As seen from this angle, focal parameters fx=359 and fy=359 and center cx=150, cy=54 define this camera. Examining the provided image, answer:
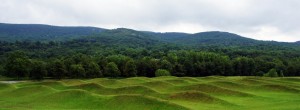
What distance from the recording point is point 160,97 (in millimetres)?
44938

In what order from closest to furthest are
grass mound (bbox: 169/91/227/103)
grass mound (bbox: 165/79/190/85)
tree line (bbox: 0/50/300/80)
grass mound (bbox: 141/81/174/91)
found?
1. grass mound (bbox: 169/91/227/103)
2. grass mound (bbox: 141/81/174/91)
3. grass mound (bbox: 165/79/190/85)
4. tree line (bbox: 0/50/300/80)

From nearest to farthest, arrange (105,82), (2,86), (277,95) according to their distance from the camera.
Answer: (277,95)
(2,86)
(105,82)

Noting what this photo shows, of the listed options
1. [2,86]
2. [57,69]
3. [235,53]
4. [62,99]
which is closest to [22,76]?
[57,69]

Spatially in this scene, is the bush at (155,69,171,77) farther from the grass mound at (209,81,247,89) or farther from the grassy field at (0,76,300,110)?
the grass mound at (209,81,247,89)

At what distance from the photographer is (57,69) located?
92.2 m

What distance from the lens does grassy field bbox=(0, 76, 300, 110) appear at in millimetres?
36344

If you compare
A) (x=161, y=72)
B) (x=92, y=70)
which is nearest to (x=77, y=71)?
(x=92, y=70)

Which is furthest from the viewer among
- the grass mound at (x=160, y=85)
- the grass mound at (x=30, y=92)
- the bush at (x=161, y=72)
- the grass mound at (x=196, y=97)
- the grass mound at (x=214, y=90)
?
the bush at (x=161, y=72)

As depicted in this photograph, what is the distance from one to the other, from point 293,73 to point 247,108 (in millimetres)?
75713

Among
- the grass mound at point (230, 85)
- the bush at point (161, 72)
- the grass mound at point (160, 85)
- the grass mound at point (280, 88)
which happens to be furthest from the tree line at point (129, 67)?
the grass mound at point (280, 88)

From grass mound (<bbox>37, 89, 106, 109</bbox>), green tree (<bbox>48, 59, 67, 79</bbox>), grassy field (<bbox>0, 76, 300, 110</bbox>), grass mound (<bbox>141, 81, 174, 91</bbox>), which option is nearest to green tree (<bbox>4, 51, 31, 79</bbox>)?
green tree (<bbox>48, 59, 67, 79</bbox>)

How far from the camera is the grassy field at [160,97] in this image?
119 ft

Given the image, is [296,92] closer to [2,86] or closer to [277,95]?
[277,95]

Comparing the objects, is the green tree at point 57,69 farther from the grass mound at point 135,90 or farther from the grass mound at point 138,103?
the grass mound at point 138,103
